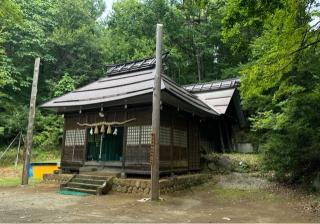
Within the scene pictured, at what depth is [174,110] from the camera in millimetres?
13703

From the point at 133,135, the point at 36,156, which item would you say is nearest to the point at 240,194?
the point at 133,135

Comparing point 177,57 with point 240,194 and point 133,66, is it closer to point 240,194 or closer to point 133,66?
point 133,66

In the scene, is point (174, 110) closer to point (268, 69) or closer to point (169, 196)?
point (169, 196)

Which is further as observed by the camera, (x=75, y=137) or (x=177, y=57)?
(x=177, y=57)

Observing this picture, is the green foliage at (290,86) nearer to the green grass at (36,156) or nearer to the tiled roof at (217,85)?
the tiled roof at (217,85)

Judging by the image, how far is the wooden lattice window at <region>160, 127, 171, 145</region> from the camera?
12.7m

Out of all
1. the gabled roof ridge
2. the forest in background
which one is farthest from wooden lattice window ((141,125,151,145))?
the gabled roof ridge

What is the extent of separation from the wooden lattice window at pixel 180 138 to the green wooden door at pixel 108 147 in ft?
9.61

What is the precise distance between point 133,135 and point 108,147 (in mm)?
2986

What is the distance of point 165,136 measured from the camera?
12.9 m

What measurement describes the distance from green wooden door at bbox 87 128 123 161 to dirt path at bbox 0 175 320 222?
3.20 meters

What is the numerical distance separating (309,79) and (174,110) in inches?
220

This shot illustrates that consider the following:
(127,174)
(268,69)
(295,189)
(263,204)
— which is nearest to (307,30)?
(268,69)

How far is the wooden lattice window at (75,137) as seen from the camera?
1433cm
